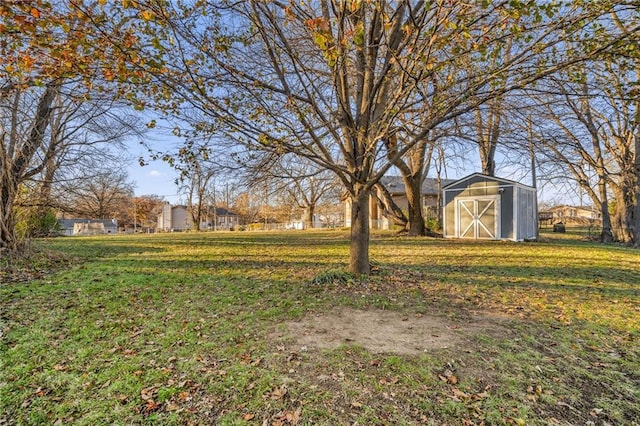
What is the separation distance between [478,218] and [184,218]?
46.0m

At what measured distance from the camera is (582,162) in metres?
13.1

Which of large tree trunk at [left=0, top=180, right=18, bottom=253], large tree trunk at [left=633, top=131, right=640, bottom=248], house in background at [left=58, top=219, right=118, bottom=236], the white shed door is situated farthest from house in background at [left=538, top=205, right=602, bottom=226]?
house in background at [left=58, top=219, right=118, bottom=236]

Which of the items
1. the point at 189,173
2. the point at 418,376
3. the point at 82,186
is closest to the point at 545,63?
the point at 418,376

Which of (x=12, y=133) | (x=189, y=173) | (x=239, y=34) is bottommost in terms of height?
(x=189, y=173)

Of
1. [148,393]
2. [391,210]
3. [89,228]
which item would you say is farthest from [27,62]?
[89,228]

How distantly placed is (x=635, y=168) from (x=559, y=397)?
1382 cm

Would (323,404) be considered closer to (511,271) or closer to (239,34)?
(239,34)

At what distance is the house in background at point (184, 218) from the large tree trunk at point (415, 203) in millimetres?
36749

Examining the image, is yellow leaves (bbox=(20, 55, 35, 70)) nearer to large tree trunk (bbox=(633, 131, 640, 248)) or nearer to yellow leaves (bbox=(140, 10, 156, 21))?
yellow leaves (bbox=(140, 10, 156, 21))

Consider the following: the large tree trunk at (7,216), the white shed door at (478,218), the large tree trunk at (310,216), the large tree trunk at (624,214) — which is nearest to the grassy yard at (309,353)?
the large tree trunk at (7,216)

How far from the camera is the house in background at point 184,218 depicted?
4909cm

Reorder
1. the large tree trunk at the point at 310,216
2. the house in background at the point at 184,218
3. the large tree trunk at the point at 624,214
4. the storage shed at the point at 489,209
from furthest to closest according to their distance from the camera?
the house in background at the point at 184,218 < the large tree trunk at the point at 310,216 < the storage shed at the point at 489,209 < the large tree trunk at the point at 624,214

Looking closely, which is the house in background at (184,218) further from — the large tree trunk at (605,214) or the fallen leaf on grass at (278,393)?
the fallen leaf on grass at (278,393)

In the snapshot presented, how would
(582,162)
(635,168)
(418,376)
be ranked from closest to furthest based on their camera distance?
1. (418,376)
2. (635,168)
3. (582,162)
